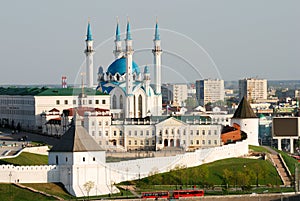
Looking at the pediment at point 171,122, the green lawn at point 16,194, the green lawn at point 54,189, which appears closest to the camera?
the green lawn at point 16,194

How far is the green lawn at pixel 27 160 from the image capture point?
2798 inches

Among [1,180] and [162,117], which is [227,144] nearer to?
[162,117]

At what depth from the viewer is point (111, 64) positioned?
105250mm

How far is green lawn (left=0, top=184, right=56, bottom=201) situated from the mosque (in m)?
36.5

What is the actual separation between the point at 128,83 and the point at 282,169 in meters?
22.4

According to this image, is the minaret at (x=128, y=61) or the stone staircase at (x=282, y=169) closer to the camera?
the stone staircase at (x=282, y=169)

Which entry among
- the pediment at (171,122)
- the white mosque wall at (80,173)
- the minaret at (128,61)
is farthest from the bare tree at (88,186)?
the minaret at (128,61)

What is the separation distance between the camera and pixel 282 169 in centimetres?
8212

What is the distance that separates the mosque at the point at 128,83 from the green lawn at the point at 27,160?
24.4 metres

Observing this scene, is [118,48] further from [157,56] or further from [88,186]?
[88,186]

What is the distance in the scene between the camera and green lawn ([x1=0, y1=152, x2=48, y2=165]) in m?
71.1

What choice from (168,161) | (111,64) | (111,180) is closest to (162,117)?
(111,64)

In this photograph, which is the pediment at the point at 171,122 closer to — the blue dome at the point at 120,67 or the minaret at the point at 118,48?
the blue dome at the point at 120,67

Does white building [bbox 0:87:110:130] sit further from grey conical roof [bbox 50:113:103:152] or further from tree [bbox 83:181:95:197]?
tree [bbox 83:181:95:197]
